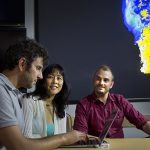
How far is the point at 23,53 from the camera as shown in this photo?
172 cm

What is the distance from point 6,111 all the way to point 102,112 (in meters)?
1.38

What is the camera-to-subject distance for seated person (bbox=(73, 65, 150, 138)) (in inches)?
105

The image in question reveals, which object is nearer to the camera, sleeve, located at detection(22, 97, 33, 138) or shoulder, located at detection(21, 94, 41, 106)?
sleeve, located at detection(22, 97, 33, 138)

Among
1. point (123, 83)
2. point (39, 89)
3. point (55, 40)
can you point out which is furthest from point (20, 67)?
point (123, 83)

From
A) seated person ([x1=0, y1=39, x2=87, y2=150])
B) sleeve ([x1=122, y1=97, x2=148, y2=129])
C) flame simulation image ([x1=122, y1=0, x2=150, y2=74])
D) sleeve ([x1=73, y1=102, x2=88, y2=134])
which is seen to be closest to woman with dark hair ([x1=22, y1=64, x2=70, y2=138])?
sleeve ([x1=73, y1=102, x2=88, y2=134])

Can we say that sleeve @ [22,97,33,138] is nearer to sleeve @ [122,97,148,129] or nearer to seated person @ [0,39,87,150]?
seated person @ [0,39,87,150]

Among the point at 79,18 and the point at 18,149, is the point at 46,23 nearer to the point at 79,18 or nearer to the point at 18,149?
the point at 79,18

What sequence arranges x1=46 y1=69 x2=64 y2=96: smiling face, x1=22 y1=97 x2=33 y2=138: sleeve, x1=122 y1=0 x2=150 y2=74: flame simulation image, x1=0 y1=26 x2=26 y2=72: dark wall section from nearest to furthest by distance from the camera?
x1=22 y1=97 x2=33 y2=138: sleeve → x1=46 y1=69 x2=64 y2=96: smiling face → x1=0 y1=26 x2=26 y2=72: dark wall section → x1=122 y1=0 x2=150 y2=74: flame simulation image

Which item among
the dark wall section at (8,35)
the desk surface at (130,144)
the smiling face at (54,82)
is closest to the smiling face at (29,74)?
the desk surface at (130,144)

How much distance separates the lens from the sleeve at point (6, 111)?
57.1 inches

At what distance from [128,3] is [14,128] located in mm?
2708

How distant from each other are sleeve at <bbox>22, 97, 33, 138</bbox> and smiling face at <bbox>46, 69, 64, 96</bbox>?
0.72ft

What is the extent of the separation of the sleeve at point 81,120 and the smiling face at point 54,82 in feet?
0.80

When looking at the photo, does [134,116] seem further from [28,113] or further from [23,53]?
[23,53]
